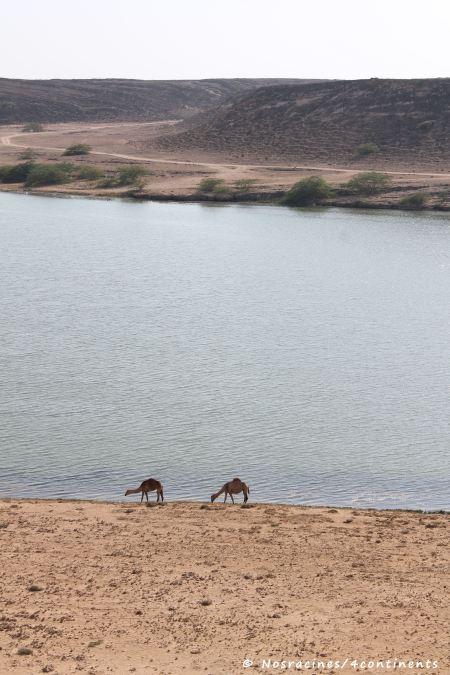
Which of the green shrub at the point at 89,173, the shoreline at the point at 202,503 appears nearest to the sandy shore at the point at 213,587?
the shoreline at the point at 202,503

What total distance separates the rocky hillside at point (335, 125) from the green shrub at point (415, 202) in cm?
1238

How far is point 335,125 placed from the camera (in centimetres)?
9019

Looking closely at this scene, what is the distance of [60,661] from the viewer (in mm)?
10281

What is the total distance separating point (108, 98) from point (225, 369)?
13953 centimetres

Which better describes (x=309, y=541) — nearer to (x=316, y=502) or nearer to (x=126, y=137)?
(x=316, y=502)

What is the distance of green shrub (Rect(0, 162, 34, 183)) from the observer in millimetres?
76625

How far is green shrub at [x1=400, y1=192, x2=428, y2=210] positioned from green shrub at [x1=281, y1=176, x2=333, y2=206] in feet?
18.3

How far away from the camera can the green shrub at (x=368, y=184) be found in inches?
2704

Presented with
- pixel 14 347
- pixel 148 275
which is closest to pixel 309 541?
pixel 14 347

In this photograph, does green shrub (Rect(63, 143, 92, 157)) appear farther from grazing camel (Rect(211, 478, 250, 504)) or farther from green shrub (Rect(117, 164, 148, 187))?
grazing camel (Rect(211, 478, 250, 504))

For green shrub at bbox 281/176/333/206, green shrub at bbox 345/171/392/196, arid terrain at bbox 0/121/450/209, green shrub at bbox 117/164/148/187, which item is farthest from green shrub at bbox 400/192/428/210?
green shrub at bbox 117/164/148/187

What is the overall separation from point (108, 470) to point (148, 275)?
2371 centimetres

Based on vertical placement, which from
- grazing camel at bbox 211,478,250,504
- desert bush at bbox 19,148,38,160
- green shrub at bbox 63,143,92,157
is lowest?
grazing camel at bbox 211,478,250,504

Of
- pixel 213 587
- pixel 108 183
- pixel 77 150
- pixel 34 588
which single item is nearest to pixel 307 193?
pixel 108 183
